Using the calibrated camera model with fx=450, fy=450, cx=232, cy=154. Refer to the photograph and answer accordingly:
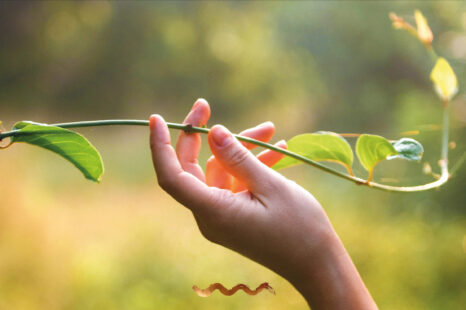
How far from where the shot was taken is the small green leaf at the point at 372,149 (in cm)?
34

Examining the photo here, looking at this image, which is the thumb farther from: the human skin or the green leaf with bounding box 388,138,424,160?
the green leaf with bounding box 388,138,424,160

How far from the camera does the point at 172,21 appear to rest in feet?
4.17

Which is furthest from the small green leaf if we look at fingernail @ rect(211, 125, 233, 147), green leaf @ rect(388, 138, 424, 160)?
Result: fingernail @ rect(211, 125, 233, 147)

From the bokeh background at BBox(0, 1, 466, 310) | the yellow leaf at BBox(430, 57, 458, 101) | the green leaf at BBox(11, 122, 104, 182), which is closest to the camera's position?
the green leaf at BBox(11, 122, 104, 182)

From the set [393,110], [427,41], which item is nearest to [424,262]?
[393,110]

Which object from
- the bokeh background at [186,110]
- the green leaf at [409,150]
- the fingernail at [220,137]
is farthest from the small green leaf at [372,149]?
the bokeh background at [186,110]

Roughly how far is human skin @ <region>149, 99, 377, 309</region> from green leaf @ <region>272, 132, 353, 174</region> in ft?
0.15

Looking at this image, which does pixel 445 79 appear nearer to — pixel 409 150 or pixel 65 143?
pixel 409 150

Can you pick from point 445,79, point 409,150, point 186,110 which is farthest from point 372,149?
point 186,110

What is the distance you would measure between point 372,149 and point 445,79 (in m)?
0.15

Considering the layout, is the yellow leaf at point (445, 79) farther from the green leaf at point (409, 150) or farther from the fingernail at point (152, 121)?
the fingernail at point (152, 121)

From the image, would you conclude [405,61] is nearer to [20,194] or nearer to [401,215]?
[401,215]

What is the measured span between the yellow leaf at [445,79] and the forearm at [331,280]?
0.20 m

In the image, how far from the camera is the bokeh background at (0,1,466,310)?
1.08 meters
